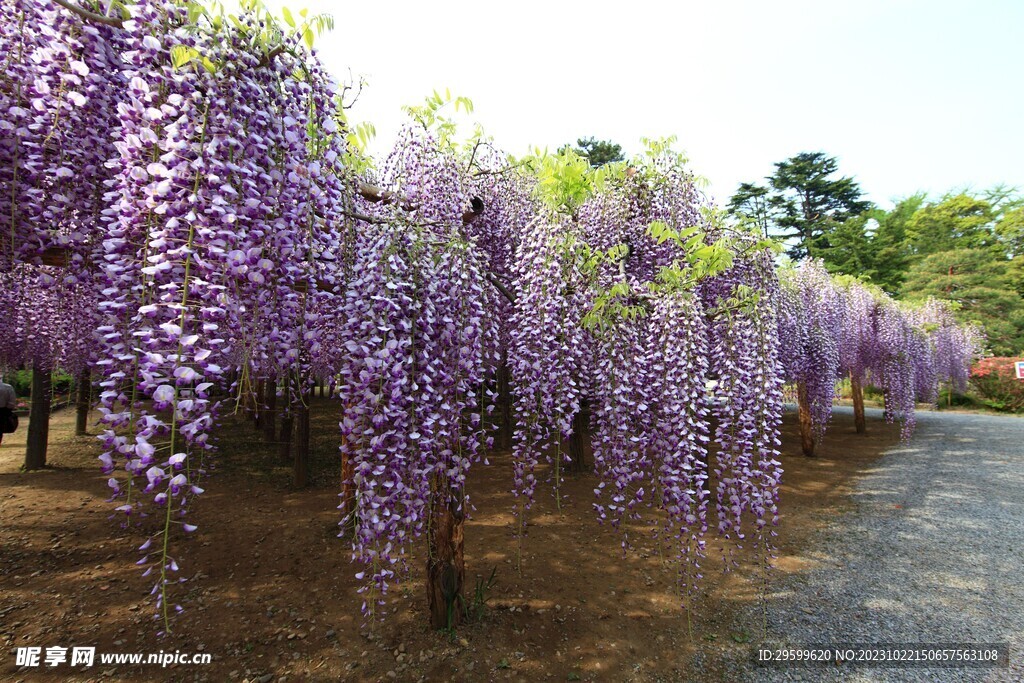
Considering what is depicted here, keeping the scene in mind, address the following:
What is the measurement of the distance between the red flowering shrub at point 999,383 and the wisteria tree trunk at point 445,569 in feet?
79.4

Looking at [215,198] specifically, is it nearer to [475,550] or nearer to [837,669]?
[475,550]

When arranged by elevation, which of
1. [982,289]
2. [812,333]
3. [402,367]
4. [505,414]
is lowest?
[505,414]

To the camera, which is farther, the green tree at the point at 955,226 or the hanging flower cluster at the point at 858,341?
the green tree at the point at 955,226

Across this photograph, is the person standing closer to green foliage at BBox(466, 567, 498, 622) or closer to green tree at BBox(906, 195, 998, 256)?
green foliage at BBox(466, 567, 498, 622)

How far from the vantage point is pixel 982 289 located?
743 inches

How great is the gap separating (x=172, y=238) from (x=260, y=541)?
4.50 m

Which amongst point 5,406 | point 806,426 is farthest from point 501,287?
point 806,426

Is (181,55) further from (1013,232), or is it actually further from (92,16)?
(1013,232)

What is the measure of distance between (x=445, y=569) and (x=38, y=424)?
775 cm

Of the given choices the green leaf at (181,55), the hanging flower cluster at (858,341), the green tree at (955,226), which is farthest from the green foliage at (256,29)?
the green tree at (955,226)

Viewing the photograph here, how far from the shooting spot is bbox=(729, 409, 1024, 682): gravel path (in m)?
4.05

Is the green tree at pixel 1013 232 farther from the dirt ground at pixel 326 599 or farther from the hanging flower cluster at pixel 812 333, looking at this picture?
the dirt ground at pixel 326 599

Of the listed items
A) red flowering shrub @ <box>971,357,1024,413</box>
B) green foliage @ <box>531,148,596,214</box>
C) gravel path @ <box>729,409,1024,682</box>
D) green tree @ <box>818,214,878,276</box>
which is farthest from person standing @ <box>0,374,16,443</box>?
green tree @ <box>818,214,878,276</box>

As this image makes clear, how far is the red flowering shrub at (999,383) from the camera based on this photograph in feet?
59.3
